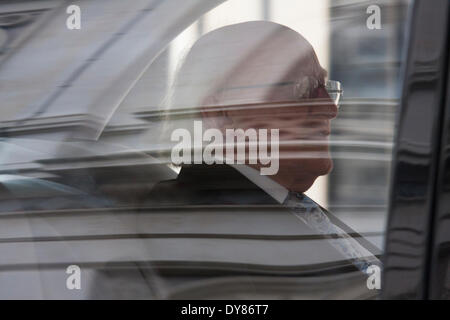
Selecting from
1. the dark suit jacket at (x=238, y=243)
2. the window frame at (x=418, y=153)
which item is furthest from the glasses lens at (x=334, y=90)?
the dark suit jacket at (x=238, y=243)

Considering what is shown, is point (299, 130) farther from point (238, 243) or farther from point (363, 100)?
point (238, 243)

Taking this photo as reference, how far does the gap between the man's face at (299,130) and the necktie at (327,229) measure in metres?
0.03

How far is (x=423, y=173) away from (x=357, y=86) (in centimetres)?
24

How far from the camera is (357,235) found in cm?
143

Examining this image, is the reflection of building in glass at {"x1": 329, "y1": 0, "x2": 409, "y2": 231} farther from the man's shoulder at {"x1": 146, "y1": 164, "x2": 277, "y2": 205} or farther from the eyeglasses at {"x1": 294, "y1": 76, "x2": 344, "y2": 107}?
the man's shoulder at {"x1": 146, "y1": 164, "x2": 277, "y2": 205}

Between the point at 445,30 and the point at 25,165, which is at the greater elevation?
the point at 445,30

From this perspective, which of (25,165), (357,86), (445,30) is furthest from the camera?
(25,165)

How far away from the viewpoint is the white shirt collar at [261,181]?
145cm

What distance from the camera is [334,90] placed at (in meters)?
1.43

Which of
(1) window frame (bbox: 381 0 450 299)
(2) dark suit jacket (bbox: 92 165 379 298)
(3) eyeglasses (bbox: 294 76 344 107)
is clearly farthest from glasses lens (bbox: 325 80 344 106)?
(2) dark suit jacket (bbox: 92 165 379 298)

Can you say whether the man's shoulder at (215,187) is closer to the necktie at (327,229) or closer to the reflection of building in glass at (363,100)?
the necktie at (327,229)

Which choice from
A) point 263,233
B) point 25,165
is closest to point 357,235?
point 263,233

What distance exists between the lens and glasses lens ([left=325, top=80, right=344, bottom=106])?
1.43 meters

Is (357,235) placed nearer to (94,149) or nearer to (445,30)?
(445,30)
